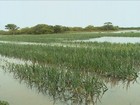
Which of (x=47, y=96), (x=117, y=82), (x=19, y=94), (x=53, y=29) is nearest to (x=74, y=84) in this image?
(x=47, y=96)

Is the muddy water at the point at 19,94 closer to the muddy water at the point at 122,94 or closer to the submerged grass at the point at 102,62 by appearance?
the muddy water at the point at 122,94

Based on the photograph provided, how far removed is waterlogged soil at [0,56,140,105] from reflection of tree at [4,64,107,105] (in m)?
0.23

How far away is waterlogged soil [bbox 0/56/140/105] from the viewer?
809cm

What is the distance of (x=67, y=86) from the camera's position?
9094 millimetres

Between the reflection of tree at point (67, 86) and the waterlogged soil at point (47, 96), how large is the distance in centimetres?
23

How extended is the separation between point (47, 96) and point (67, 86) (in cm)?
80

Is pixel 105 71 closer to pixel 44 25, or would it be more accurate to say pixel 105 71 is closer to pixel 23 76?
pixel 23 76

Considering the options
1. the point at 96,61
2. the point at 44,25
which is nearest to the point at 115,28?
the point at 44,25

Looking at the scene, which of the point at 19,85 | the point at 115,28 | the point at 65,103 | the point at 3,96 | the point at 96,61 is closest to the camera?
the point at 65,103

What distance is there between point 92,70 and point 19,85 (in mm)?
3245

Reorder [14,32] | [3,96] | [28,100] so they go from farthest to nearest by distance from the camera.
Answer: [14,32] → [3,96] → [28,100]

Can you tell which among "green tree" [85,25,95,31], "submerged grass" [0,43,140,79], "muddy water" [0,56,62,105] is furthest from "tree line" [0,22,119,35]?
"muddy water" [0,56,62,105]

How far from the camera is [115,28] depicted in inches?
3152

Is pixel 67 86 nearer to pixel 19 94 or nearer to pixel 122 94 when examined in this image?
pixel 19 94
